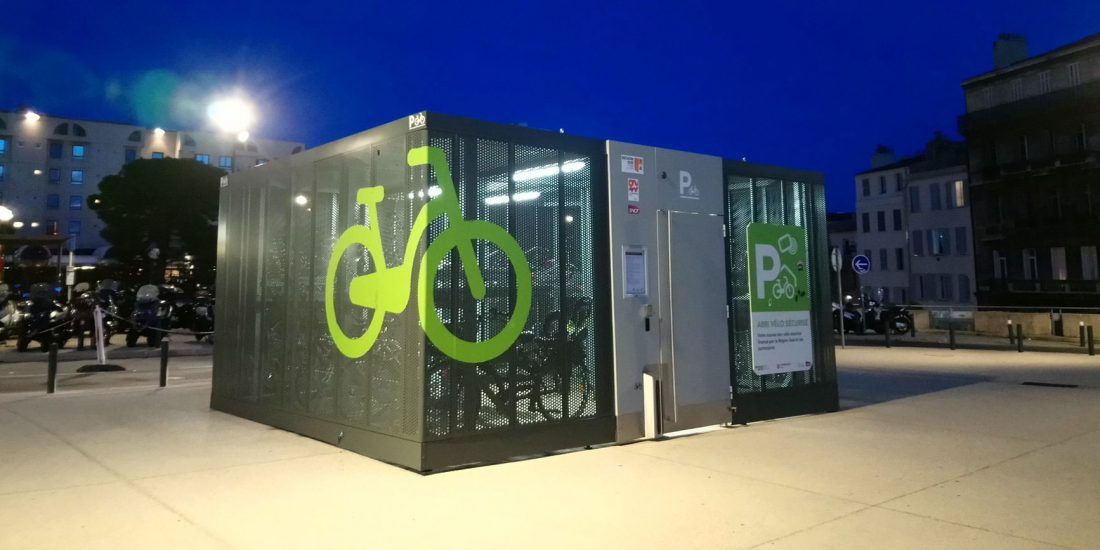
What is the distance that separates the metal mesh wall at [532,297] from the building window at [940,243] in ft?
150

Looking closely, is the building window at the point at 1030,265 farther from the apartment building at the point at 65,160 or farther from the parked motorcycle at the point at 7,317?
the apartment building at the point at 65,160

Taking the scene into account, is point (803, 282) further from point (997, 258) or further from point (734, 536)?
point (997, 258)

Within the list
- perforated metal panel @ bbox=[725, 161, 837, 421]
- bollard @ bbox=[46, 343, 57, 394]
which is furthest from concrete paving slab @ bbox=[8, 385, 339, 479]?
perforated metal panel @ bbox=[725, 161, 837, 421]

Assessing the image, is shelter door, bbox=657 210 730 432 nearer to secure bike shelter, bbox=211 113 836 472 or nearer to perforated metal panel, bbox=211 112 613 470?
secure bike shelter, bbox=211 113 836 472

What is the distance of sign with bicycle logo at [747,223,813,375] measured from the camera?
858 cm

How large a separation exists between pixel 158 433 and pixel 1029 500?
29.1ft

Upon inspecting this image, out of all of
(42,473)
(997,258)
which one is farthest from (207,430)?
(997,258)

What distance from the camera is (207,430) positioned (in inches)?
320

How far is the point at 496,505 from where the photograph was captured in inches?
198

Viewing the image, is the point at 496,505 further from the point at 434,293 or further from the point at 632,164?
the point at 632,164

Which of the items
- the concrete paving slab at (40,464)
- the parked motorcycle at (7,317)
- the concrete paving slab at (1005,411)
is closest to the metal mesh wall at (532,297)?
the concrete paving slab at (40,464)

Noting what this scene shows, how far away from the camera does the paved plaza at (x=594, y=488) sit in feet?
14.2

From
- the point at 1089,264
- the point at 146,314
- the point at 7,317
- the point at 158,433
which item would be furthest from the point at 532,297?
the point at 1089,264

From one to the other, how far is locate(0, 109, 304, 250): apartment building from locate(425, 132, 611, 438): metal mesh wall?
2764 inches
